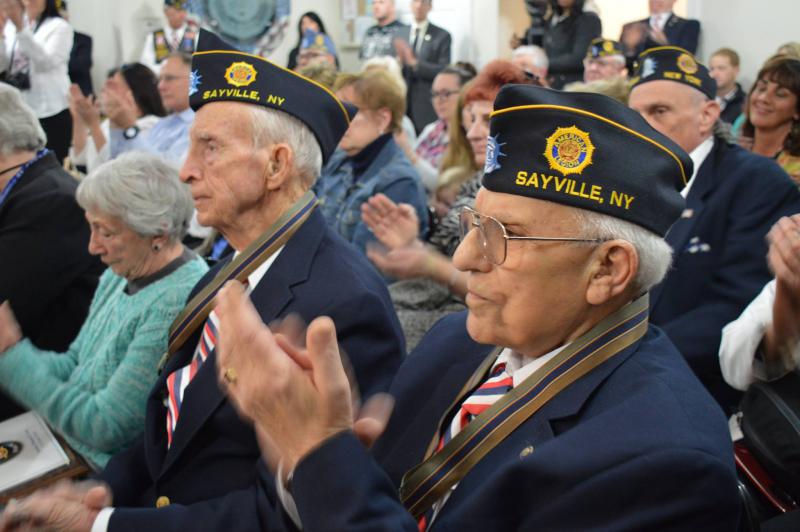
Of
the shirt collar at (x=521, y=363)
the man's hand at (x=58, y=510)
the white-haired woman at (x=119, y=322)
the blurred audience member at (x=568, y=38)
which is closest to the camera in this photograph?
the shirt collar at (x=521, y=363)

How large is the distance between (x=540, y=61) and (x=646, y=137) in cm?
477

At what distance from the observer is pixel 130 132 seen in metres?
5.01

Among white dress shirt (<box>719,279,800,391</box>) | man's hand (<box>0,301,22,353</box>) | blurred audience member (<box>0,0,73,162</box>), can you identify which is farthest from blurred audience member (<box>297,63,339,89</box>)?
white dress shirt (<box>719,279,800,391</box>)

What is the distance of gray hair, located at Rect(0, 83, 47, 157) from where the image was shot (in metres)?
2.93

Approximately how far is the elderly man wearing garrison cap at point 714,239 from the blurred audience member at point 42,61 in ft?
16.4

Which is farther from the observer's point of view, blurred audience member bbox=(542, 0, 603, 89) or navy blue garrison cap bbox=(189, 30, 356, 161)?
blurred audience member bbox=(542, 0, 603, 89)

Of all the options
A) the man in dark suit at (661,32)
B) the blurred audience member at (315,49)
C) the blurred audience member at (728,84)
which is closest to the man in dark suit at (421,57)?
the blurred audience member at (315,49)

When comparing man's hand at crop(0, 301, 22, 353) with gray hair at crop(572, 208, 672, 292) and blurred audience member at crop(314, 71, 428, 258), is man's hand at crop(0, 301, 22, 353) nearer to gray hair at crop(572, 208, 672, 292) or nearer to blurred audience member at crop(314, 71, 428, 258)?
blurred audience member at crop(314, 71, 428, 258)

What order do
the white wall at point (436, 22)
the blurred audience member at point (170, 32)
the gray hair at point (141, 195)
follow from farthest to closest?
1. the white wall at point (436, 22)
2. the blurred audience member at point (170, 32)
3. the gray hair at point (141, 195)

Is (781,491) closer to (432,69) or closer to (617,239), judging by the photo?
(617,239)

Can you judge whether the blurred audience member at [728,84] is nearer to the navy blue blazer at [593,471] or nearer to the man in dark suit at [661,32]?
the man in dark suit at [661,32]

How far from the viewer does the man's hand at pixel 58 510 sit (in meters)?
1.57

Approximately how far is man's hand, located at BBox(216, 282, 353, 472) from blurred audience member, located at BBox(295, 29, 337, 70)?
5.54 m

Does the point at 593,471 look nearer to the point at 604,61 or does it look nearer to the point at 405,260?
the point at 405,260
